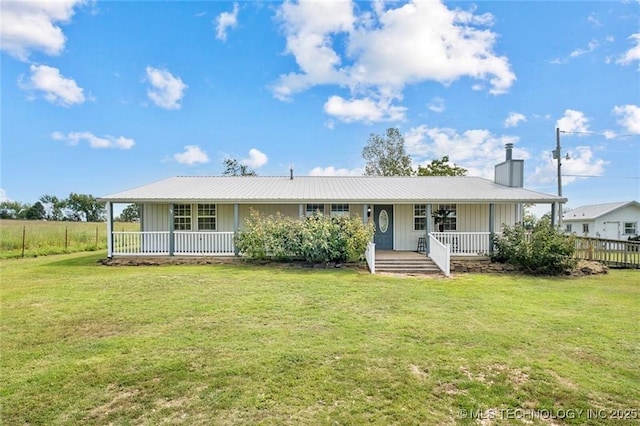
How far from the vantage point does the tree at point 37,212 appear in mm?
69438

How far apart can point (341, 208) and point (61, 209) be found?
83677mm

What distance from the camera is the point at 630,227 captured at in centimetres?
2947

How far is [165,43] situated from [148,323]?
1556 cm

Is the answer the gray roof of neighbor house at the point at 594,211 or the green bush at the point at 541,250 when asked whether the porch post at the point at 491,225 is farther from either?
the gray roof of neighbor house at the point at 594,211

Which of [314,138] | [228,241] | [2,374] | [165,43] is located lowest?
[2,374]

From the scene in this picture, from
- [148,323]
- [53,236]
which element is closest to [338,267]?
[148,323]

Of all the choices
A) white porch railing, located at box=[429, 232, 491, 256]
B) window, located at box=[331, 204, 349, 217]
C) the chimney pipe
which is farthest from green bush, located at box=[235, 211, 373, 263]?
the chimney pipe

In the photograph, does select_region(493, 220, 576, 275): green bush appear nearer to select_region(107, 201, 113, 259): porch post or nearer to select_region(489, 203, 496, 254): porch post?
select_region(489, 203, 496, 254): porch post

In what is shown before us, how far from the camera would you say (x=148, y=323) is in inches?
234

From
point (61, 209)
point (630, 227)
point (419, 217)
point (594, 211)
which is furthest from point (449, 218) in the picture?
point (61, 209)

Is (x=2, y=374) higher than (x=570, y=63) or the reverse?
the reverse

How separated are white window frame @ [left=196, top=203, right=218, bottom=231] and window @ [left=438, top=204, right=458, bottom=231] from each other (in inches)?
376

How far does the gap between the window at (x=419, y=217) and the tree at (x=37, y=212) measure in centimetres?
8131

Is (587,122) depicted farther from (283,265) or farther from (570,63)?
(283,265)
